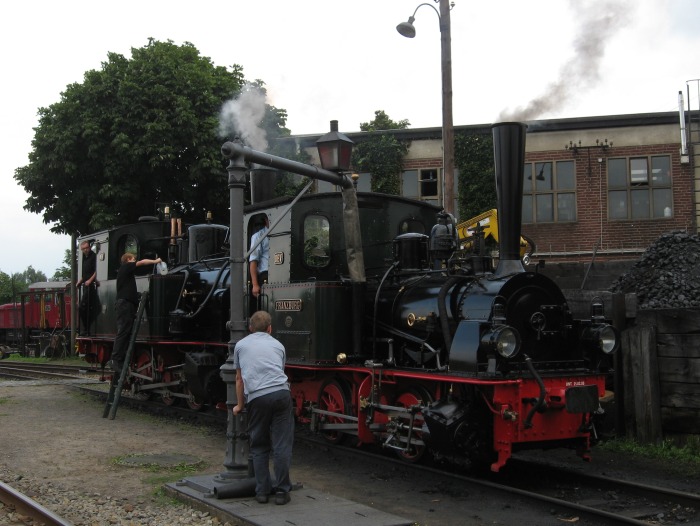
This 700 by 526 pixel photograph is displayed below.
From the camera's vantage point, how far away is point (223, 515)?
567 centimetres

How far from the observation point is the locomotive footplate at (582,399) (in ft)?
21.2

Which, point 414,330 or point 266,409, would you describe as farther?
point 414,330

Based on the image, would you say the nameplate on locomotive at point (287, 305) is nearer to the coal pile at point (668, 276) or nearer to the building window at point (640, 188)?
the coal pile at point (668, 276)

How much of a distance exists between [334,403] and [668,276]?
4980 millimetres

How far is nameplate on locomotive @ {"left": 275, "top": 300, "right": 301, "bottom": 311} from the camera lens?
831 cm

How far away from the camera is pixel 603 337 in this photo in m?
7.12

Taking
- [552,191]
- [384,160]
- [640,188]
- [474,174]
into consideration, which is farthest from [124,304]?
[640,188]

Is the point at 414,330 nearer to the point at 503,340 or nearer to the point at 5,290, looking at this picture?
the point at 503,340

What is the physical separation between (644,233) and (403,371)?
14.6m

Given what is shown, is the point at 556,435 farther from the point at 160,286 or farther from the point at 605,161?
the point at 605,161

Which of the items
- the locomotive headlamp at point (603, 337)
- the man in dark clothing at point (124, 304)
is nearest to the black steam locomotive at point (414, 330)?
the locomotive headlamp at point (603, 337)

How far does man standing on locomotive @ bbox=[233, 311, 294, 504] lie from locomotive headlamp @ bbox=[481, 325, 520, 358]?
175cm

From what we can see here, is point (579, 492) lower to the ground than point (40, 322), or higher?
lower

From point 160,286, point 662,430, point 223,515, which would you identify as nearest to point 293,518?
point 223,515
